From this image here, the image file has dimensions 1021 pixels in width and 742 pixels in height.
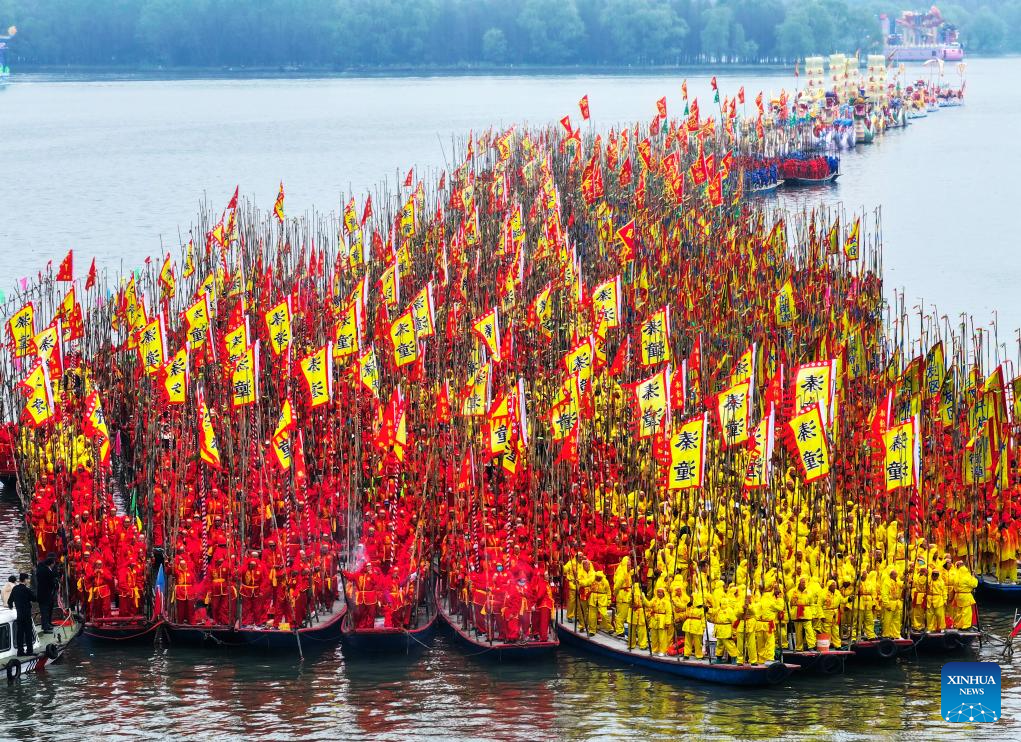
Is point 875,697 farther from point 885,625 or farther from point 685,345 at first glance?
point 685,345

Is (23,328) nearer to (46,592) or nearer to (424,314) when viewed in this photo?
(424,314)

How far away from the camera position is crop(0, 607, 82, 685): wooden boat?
23.9 m

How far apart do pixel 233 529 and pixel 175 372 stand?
19.7ft

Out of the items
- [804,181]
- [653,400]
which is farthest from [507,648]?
[804,181]

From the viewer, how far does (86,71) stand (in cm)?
19238

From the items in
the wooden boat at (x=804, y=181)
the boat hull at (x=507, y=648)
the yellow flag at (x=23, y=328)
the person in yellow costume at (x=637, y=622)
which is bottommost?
the boat hull at (x=507, y=648)

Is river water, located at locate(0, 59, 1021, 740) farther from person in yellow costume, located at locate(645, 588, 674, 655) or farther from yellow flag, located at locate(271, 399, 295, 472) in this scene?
yellow flag, located at locate(271, 399, 295, 472)

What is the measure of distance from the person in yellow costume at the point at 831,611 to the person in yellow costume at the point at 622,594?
8.75 ft

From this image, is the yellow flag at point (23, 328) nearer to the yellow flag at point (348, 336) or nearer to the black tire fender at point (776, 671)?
the yellow flag at point (348, 336)

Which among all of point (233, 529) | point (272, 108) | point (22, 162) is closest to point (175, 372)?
point (233, 529)

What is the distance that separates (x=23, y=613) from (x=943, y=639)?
12354mm

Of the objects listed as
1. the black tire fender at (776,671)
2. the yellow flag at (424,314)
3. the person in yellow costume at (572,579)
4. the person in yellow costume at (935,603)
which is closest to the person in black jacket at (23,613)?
the person in yellow costume at (572,579)

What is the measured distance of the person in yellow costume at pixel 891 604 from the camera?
79.9 ft

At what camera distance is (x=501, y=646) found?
24.7m
